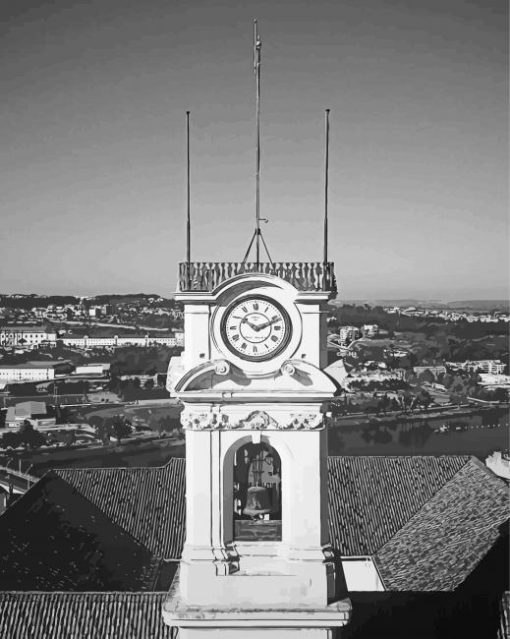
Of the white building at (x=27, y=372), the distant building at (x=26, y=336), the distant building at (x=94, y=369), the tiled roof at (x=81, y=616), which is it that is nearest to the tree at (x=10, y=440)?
the white building at (x=27, y=372)

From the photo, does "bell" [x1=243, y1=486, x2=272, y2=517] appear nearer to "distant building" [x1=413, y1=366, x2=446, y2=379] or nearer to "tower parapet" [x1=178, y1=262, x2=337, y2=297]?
"tower parapet" [x1=178, y1=262, x2=337, y2=297]

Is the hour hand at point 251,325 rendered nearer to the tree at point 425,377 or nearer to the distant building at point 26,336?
the distant building at point 26,336

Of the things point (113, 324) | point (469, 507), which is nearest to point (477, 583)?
point (469, 507)

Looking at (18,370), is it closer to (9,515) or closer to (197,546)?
(9,515)

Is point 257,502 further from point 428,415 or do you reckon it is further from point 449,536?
point 428,415

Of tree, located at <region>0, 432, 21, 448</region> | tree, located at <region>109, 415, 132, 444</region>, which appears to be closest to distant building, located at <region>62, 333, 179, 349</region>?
tree, located at <region>109, 415, 132, 444</region>
